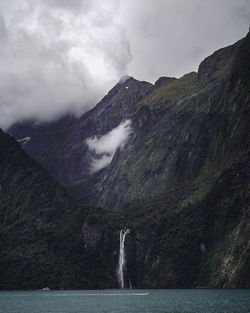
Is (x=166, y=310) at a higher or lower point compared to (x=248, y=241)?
lower

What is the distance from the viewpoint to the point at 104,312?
332 ft

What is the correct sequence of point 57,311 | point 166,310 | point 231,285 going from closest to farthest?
point 166,310 < point 57,311 < point 231,285

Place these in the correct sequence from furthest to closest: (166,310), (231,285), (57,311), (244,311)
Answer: (231,285)
(57,311)
(166,310)
(244,311)

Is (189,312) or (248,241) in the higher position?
(248,241)

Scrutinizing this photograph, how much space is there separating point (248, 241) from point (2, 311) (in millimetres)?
123267

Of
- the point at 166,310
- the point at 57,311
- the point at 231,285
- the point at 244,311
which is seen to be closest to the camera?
the point at 244,311

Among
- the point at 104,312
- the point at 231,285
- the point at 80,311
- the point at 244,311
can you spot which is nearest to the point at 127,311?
the point at 104,312

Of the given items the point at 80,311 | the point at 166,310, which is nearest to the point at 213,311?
the point at 166,310

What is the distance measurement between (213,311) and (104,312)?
24.5 m

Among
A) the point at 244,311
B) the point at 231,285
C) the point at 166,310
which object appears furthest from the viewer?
the point at 231,285

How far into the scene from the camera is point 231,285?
646 feet

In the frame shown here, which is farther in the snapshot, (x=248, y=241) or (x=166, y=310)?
(x=248, y=241)

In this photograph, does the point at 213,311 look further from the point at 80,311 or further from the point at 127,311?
the point at 80,311

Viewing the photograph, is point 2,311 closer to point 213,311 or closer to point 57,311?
point 57,311
